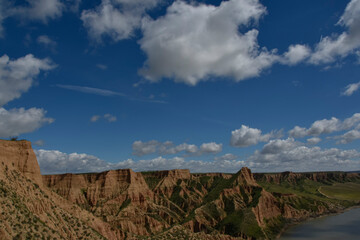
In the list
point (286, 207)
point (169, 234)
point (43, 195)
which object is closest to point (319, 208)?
point (286, 207)

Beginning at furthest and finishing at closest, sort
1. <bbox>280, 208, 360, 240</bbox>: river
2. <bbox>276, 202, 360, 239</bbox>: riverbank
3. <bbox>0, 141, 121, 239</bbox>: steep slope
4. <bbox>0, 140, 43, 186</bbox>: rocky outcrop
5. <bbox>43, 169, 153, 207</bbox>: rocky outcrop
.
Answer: <bbox>276, 202, 360, 239</bbox>: riverbank
<bbox>43, 169, 153, 207</bbox>: rocky outcrop
<bbox>280, 208, 360, 240</bbox>: river
<bbox>0, 140, 43, 186</bbox>: rocky outcrop
<bbox>0, 141, 121, 239</bbox>: steep slope

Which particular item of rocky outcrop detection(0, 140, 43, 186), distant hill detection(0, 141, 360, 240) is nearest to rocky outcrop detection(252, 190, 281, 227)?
distant hill detection(0, 141, 360, 240)

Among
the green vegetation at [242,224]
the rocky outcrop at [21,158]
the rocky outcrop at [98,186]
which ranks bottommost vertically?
the green vegetation at [242,224]

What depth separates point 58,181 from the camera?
12638cm

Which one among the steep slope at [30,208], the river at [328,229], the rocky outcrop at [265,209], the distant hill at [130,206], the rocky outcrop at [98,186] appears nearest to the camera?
the steep slope at [30,208]

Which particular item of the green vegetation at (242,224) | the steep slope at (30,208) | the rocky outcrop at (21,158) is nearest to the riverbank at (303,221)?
the green vegetation at (242,224)

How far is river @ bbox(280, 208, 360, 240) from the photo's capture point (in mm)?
120000

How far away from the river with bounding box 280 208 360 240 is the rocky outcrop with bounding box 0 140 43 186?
106 meters

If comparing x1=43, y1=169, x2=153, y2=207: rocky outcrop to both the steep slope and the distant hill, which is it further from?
the steep slope

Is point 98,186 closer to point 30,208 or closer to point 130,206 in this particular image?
point 130,206

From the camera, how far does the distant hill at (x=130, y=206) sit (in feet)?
152

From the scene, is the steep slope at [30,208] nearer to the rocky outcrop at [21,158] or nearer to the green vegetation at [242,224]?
the rocky outcrop at [21,158]

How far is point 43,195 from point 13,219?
15091 mm

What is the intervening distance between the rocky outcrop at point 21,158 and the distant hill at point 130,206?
183 millimetres
